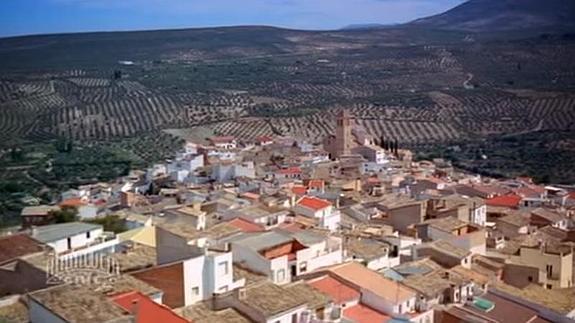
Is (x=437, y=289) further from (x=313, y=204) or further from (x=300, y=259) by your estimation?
(x=313, y=204)

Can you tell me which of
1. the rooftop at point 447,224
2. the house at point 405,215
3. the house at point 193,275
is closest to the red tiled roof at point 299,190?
the house at point 405,215

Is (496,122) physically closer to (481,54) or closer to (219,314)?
(481,54)

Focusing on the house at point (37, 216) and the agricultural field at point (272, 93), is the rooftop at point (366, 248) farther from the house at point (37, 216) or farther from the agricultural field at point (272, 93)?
the agricultural field at point (272, 93)

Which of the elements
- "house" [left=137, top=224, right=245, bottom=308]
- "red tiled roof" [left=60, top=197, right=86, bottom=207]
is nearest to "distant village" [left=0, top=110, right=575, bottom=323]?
"house" [left=137, top=224, right=245, bottom=308]

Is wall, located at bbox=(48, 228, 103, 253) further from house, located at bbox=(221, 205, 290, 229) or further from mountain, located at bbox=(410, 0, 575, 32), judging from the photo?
mountain, located at bbox=(410, 0, 575, 32)

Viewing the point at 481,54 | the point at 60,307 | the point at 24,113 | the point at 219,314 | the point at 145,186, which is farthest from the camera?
the point at 481,54

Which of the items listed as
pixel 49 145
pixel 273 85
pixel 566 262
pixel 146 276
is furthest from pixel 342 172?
pixel 273 85

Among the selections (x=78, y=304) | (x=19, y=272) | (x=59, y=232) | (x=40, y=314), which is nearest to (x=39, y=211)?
(x=59, y=232)
